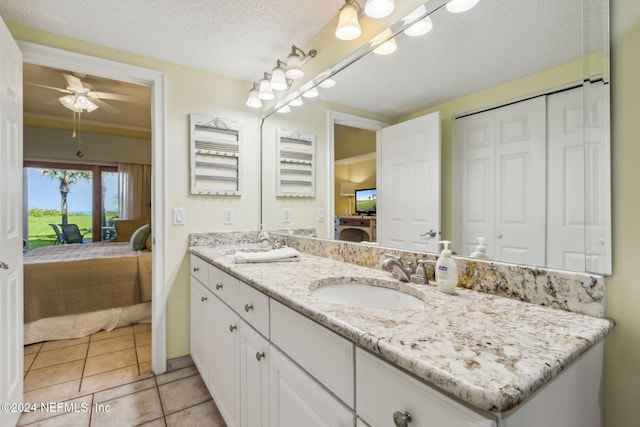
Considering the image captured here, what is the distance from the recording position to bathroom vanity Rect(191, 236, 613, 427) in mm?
477

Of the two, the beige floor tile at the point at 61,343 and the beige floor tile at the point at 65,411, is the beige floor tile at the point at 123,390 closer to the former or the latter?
the beige floor tile at the point at 65,411

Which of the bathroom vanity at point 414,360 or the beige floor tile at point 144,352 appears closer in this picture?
the bathroom vanity at point 414,360

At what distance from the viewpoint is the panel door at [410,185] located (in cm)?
118

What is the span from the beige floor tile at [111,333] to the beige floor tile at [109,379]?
719 mm

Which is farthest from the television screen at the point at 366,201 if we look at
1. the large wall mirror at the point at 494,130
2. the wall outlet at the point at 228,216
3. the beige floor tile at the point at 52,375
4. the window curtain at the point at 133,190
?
the window curtain at the point at 133,190

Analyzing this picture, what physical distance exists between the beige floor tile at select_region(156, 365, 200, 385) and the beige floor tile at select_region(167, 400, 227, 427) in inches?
14.7

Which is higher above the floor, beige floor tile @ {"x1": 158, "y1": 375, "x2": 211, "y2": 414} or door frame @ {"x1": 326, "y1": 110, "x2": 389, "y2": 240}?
door frame @ {"x1": 326, "y1": 110, "x2": 389, "y2": 240}

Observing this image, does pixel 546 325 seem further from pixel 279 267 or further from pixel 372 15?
pixel 372 15

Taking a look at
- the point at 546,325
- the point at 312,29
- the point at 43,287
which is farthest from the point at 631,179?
the point at 43,287

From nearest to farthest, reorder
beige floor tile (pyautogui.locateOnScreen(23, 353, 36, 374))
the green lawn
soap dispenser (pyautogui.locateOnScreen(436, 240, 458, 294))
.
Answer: soap dispenser (pyautogui.locateOnScreen(436, 240, 458, 294))
beige floor tile (pyautogui.locateOnScreen(23, 353, 36, 374))
the green lawn

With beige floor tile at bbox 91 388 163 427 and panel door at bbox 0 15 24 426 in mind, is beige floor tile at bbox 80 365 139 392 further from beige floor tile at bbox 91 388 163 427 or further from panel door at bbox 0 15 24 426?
panel door at bbox 0 15 24 426

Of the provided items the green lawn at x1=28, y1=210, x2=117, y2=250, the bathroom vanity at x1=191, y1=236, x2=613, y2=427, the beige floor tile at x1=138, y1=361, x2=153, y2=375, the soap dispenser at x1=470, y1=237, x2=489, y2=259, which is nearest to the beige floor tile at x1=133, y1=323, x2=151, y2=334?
the beige floor tile at x1=138, y1=361, x2=153, y2=375

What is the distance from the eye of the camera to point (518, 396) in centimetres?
43

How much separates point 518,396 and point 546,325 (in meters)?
0.33
